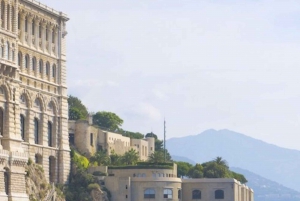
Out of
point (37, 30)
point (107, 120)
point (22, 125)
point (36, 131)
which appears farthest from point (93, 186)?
point (107, 120)

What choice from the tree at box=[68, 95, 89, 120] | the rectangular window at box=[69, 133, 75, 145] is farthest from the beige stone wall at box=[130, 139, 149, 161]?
the rectangular window at box=[69, 133, 75, 145]

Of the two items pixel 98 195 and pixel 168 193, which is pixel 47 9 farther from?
pixel 168 193

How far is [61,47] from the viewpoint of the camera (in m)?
117

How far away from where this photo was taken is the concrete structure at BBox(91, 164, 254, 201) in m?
120

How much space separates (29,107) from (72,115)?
3602 cm

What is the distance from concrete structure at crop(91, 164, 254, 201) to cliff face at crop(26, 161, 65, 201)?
1172cm

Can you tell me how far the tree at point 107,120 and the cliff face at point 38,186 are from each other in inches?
1866

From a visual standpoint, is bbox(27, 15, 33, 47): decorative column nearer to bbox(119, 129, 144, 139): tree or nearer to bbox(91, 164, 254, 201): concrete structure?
bbox(91, 164, 254, 201): concrete structure

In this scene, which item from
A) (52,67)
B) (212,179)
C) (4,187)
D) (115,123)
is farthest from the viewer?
(115,123)

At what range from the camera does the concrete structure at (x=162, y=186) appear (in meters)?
120

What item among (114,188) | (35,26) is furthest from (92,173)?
(35,26)

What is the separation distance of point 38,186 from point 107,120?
52.8 metres

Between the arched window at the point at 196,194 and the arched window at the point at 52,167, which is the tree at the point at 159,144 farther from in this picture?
the arched window at the point at 52,167

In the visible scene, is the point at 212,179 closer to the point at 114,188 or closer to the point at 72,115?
the point at 114,188
